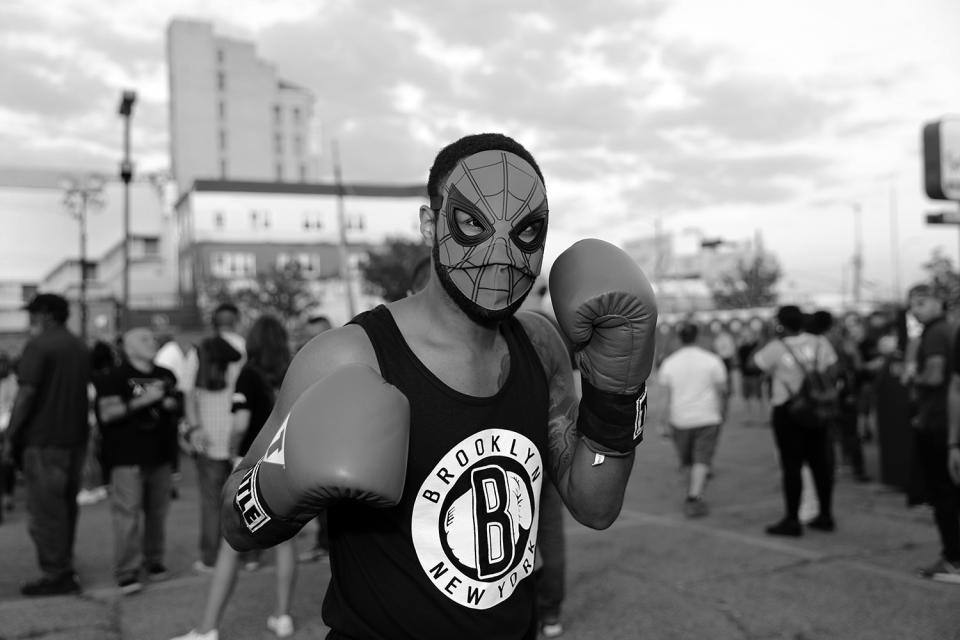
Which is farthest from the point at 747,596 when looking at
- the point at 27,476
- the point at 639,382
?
the point at 27,476

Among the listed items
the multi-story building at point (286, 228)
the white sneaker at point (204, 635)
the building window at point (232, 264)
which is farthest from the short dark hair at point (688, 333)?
the building window at point (232, 264)

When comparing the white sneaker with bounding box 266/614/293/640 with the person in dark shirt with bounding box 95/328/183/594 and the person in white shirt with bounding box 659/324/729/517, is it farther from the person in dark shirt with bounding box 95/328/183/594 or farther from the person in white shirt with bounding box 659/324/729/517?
the person in white shirt with bounding box 659/324/729/517

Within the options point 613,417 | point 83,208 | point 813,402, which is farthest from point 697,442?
point 83,208

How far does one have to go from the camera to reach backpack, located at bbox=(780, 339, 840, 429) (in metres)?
6.45

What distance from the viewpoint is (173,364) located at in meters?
9.00

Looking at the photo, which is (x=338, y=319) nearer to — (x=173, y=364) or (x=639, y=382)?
(x=173, y=364)

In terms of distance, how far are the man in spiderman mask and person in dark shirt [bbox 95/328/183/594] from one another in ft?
13.4

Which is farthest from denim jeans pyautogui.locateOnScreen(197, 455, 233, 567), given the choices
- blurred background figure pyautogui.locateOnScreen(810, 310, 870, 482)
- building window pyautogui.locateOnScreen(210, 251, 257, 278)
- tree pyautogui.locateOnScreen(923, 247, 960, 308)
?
building window pyautogui.locateOnScreen(210, 251, 257, 278)

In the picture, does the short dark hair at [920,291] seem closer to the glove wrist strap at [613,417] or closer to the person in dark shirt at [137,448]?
the glove wrist strap at [613,417]

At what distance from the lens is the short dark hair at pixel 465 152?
202 cm

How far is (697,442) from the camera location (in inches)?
296

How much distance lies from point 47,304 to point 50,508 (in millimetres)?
1501

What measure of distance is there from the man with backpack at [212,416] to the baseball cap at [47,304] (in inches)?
42.2

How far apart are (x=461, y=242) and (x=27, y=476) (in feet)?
16.8
